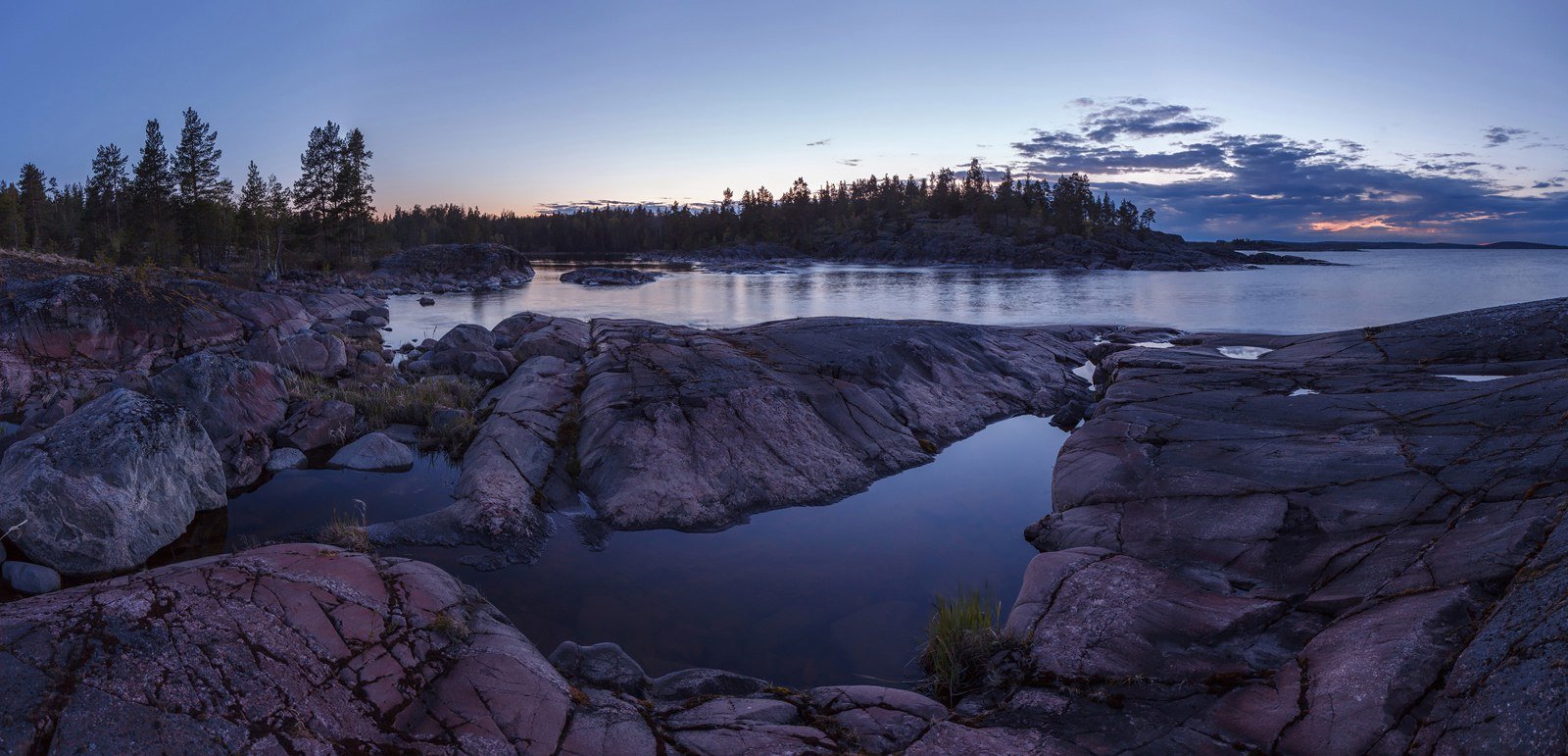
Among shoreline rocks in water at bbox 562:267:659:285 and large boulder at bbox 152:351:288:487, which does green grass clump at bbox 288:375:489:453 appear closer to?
large boulder at bbox 152:351:288:487

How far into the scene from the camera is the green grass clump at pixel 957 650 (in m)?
6.37

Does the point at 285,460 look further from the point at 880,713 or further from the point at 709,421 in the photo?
the point at 880,713

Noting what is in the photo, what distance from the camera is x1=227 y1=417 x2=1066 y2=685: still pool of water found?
7.55 m

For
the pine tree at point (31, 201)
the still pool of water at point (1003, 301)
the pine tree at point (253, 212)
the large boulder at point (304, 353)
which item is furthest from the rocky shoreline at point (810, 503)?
the pine tree at point (31, 201)

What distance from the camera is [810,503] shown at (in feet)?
36.8

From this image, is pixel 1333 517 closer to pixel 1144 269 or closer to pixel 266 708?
pixel 266 708

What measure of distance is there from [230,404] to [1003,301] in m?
50.2

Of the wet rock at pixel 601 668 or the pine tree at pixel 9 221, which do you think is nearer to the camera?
the wet rock at pixel 601 668

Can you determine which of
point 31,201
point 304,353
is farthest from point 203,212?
point 304,353

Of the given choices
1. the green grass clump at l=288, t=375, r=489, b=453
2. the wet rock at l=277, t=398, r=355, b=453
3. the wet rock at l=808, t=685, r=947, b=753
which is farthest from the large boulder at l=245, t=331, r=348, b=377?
the wet rock at l=808, t=685, r=947, b=753

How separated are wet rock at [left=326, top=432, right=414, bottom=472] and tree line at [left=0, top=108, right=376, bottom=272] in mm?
51738

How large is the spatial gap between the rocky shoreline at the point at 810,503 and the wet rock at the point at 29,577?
38 mm

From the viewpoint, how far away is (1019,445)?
15.0 meters

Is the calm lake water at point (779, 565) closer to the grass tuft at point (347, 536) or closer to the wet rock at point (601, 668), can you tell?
the grass tuft at point (347, 536)
